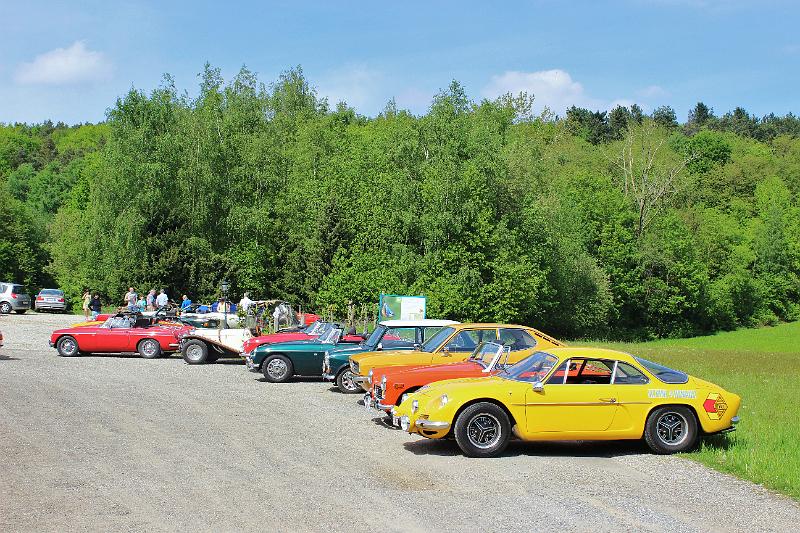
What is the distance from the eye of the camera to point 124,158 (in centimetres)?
4825

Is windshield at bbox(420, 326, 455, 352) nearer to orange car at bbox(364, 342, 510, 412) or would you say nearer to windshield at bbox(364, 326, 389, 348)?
windshield at bbox(364, 326, 389, 348)

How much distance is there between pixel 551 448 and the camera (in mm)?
12070

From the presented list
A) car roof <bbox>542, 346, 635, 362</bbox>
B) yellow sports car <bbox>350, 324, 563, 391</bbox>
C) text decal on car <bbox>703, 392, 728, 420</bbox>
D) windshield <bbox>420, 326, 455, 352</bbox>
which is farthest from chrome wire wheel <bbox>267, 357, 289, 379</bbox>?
text decal on car <bbox>703, 392, 728, 420</bbox>

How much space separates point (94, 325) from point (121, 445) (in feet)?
51.6

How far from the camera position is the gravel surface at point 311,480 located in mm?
7949

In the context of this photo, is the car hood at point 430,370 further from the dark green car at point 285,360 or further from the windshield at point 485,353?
the dark green car at point 285,360

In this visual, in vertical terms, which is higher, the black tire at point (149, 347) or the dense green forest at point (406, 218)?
the dense green forest at point (406, 218)

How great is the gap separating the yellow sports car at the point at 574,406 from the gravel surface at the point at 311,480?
37cm

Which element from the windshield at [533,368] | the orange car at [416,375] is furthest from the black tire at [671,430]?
the orange car at [416,375]

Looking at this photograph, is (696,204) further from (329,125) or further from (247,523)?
(247,523)

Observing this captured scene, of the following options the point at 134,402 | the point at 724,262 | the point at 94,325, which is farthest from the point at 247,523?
the point at 724,262

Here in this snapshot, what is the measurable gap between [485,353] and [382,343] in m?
3.86

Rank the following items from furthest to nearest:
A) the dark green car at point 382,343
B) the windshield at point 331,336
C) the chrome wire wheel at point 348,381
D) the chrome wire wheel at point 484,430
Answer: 1. the windshield at point 331,336
2. the dark green car at point 382,343
3. the chrome wire wheel at point 348,381
4. the chrome wire wheel at point 484,430

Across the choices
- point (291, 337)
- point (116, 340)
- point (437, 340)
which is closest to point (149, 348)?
point (116, 340)
